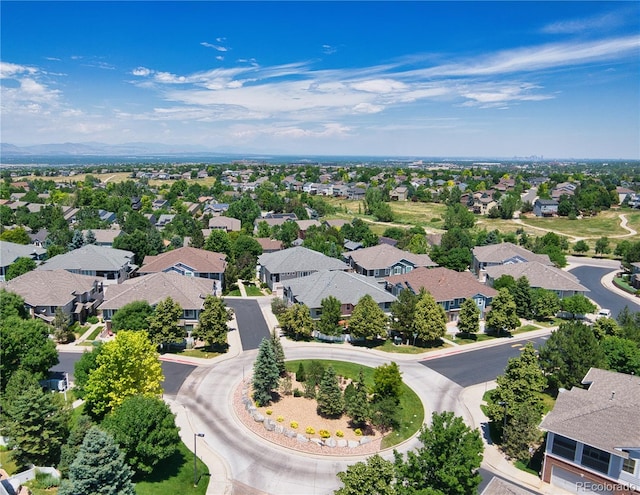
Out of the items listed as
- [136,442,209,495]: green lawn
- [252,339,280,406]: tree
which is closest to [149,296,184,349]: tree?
[252,339,280,406]: tree

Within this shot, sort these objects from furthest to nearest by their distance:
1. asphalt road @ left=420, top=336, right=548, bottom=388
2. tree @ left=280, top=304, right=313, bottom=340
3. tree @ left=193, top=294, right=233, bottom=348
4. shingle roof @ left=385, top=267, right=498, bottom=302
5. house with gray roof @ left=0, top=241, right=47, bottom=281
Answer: house with gray roof @ left=0, top=241, right=47, bottom=281 → shingle roof @ left=385, top=267, right=498, bottom=302 → tree @ left=280, top=304, right=313, bottom=340 → tree @ left=193, top=294, right=233, bottom=348 → asphalt road @ left=420, top=336, right=548, bottom=388

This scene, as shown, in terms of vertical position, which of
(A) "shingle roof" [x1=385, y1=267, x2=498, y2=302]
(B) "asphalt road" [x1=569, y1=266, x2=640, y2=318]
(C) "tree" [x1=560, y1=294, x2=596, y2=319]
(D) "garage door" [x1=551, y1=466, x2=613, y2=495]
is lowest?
(B) "asphalt road" [x1=569, y1=266, x2=640, y2=318]

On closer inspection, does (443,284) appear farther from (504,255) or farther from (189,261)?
(189,261)

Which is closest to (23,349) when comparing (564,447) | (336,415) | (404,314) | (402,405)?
(336,415)

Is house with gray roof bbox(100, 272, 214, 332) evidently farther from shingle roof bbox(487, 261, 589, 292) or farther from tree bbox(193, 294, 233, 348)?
shingle roof bbox(487, 261, 589, 292)

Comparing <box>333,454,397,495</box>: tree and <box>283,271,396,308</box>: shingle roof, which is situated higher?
<box>333,454,397,495</box>: tree

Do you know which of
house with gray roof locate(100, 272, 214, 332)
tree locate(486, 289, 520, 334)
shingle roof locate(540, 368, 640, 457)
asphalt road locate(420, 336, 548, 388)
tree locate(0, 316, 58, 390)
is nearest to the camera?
shingle roof locate(540, 368, 640, 457)

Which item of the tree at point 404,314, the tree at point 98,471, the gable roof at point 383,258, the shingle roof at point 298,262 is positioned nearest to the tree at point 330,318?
the tree at point 404,314

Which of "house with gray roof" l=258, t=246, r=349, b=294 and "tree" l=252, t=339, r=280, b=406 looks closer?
"tree" l=252, t=339, r=280, b=406
